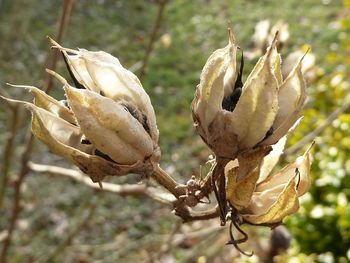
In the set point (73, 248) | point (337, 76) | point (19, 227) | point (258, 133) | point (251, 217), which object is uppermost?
point (258, 133)

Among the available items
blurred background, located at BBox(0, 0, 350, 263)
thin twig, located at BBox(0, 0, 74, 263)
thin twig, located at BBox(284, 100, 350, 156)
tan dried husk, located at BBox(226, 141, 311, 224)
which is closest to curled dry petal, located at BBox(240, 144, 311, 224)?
tan dried husk, located at BBox(226, 141, 311, 224)

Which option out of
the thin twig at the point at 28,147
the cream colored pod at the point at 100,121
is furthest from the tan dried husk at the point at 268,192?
the thin twig at the point at 28,147

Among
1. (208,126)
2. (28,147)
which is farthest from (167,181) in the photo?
(28,147)

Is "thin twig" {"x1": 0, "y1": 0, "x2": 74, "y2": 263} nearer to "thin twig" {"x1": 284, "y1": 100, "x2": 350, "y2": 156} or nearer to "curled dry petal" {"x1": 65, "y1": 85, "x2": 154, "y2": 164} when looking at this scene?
"curled dry petal" {"x1": 65, "y1": 85, "x2": 154, "y2": 164}

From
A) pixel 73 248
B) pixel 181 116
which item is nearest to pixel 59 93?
pixel 181 116

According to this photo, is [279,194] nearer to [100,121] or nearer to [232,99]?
[232,99]

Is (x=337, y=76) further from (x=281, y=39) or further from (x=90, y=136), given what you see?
(x=90, y=136)
